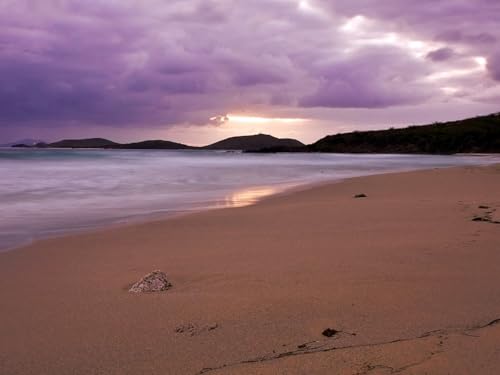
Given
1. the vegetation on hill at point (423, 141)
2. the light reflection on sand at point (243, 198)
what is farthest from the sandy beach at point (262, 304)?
the vegetation on hill at point (423, 141)

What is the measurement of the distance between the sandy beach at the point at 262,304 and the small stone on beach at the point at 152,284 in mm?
101

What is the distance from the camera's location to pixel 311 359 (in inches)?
88.4

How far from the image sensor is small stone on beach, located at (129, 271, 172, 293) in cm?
343

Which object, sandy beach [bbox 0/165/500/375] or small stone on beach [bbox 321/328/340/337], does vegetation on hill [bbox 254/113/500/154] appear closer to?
sandy beach [bbox 0/165/500/375]

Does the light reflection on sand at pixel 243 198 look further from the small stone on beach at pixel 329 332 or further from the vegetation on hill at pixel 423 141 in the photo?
the vegetation on hill at pixel 423 141

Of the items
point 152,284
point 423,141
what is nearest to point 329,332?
point 152,284

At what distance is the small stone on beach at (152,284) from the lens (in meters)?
3.43

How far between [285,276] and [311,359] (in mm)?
1454

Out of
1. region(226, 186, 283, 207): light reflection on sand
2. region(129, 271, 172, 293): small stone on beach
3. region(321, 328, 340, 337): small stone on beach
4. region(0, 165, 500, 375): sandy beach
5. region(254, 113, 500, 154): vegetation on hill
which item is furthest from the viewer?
region(254, 113, 500, 154): vegetation on hill

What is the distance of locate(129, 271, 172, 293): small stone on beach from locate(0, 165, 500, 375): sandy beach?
4.0 inches

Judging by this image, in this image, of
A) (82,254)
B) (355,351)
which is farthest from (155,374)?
(82,254)

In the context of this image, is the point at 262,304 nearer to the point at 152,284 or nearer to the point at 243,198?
the point at 152,284

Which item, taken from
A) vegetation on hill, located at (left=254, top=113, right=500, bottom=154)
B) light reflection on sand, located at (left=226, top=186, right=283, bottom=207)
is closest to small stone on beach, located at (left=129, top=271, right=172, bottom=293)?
light reflection on sand, located at (left=226, top=186, right=283, bottom=207)

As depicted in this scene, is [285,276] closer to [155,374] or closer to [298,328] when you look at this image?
[298,328]
